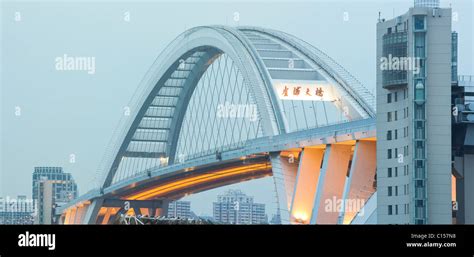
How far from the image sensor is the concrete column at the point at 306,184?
62.9 meters

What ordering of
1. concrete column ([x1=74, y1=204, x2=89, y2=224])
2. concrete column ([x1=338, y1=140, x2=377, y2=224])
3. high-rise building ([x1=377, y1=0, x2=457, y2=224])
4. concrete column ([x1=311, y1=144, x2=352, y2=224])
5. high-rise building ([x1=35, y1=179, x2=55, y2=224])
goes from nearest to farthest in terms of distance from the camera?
high-rise building ([x1=377, y1=0, x2=457, y2=224]) < concrete column ([x1=338, y1=140, x2=377, y2=224]) < concrete column ([x1=311, y1=144, x2=352, y2=224]) < concrete column ([x1=74, y1=204, x2=89, y2=224]) < high-rise building ([x1=35, y1=179, x2=55, y2=224])

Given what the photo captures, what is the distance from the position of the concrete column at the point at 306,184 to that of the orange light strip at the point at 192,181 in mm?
4125

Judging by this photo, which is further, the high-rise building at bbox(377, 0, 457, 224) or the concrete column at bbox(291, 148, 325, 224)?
the concrete column at bbox(291, 148, 325, 224)

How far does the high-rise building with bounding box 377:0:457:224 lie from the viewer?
49906 mm

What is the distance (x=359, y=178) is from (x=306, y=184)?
811 cm

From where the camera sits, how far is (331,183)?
6119cm

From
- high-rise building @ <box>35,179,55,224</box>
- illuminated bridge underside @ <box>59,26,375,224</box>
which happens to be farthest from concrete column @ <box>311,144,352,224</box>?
high-rise building @ <box>35,179,55,224</box>

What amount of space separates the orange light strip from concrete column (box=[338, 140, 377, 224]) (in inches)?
471

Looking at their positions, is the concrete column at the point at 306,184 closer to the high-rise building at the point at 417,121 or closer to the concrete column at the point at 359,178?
the concrete column at the point at 359,178

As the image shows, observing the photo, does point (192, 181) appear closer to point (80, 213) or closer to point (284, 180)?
point (284, 180)

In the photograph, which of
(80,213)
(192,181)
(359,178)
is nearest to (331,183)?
(359,178)

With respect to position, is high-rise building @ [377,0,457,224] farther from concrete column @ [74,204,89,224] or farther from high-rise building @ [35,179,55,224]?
high-rise building @ [35,179,55,224]
